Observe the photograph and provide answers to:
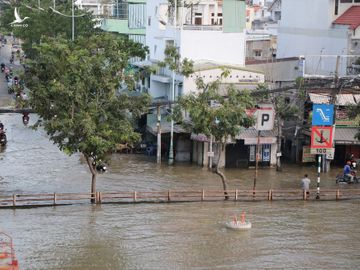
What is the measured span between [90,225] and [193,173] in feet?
43.2

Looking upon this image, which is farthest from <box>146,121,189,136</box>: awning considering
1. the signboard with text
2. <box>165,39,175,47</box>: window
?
the signboard with text

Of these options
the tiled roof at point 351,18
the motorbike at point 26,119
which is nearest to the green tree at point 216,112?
the motorbike at point 26,119

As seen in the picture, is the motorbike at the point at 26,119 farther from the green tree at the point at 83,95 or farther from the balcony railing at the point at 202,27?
the green tree at the point at 83,95

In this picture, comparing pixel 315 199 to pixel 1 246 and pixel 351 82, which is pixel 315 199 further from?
pixel 1 246

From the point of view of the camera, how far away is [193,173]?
135ft

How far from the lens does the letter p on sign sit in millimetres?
39831

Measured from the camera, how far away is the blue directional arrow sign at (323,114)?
35031 mm

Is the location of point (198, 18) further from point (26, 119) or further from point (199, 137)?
point (26, 119)

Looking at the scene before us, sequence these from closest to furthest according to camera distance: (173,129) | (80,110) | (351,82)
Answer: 1. (80,110)
2. (351,82)
3. (173,129)

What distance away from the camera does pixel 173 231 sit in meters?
28.1

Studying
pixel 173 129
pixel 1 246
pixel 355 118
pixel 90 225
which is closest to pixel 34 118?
pixel 173 129

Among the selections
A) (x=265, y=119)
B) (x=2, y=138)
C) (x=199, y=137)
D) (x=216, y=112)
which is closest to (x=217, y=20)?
(x=199, y=137)

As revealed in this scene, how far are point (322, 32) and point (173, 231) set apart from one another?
29.2 m

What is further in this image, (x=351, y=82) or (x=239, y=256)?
(x=351, y=82)
